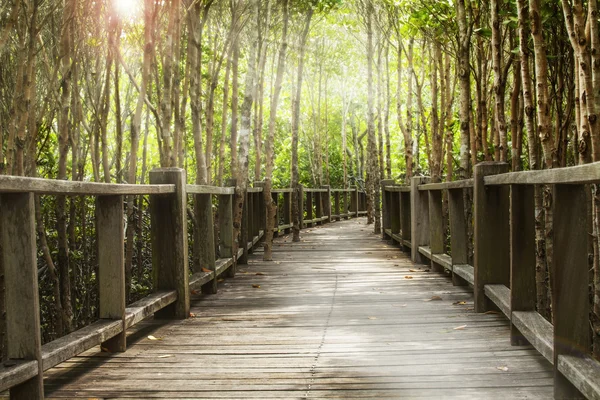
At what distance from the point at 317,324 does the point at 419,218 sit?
4035 mm

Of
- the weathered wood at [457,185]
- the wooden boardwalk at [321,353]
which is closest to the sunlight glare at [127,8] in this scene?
the wooden boardwalk at [321,353]

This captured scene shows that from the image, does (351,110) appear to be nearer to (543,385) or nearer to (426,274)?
(426,274)

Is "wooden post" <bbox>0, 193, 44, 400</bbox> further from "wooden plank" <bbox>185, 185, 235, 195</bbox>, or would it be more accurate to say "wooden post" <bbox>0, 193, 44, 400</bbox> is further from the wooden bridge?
"wooden plank" <bbox>185, 185, 235, 195</bbox>

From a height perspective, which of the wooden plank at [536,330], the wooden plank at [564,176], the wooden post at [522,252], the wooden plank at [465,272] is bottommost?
the wooden plank at [536,330]

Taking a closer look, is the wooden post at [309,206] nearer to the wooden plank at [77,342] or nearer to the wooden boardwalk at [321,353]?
the wooden boardwalk at [321,353]

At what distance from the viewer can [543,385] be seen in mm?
3213

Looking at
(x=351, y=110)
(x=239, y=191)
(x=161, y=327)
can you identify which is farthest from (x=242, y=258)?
(x=351, y=110)

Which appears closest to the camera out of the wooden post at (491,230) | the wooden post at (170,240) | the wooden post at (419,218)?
the wooden post at (491,230)

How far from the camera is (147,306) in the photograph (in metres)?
4.48

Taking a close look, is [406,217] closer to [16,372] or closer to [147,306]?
[147,306]

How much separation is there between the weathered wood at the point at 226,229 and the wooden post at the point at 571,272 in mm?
4996

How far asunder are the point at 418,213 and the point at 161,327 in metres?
4.49

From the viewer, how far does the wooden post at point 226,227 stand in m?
7.51

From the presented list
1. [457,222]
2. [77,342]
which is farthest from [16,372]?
[457,222]
